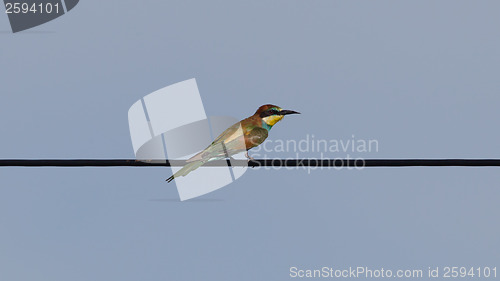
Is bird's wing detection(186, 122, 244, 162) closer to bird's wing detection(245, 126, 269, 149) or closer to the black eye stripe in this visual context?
bird's wing detection(245, 126, 269, 149)

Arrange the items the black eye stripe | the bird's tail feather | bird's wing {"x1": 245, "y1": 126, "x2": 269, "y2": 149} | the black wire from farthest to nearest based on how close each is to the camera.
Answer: the black eye stripe, bird's wing {"x1": 245, "y1": 126, "x2": 269, "y2": 149}, the bird's tail feather, the black wire

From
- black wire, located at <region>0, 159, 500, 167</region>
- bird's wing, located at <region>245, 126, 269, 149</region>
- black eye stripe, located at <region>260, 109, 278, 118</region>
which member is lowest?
bird's wing, located at <region>245, 126, 269, 149</region>

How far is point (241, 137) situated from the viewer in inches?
386

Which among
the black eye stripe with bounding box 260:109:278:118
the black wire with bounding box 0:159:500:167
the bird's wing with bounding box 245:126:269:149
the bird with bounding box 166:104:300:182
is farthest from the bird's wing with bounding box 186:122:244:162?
the black wire with bounding box 0:159:500:167

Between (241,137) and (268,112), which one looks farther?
(268,112)

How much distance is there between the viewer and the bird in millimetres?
8719

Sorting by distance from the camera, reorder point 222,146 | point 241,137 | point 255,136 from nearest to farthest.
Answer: point 222,146, point 241,137, point 255,136

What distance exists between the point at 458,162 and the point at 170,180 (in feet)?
9.39

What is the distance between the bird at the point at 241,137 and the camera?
872 cm

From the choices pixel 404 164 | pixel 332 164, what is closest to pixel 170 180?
pixel 332 164

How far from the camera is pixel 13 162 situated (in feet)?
24.1


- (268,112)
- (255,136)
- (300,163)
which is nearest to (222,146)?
(255,136)

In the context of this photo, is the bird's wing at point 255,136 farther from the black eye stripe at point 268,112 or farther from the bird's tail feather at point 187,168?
the bird's tail feather at point 187,168

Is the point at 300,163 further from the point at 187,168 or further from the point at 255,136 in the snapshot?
the point at 255,136
